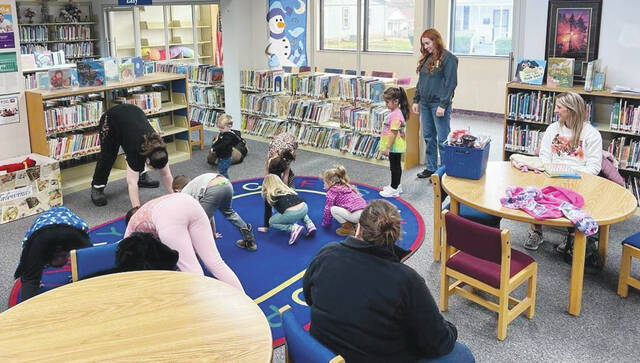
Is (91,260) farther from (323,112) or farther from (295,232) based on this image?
(323,112)

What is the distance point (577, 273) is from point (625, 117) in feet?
8.69

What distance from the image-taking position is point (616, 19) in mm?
6102

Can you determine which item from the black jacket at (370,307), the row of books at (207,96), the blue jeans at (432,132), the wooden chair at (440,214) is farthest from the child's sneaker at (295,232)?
the row of books at (207,96)

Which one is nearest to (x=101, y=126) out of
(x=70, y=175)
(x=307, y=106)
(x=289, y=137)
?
(x=70, y=175)

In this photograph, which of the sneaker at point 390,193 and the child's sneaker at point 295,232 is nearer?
the child's sneaker at point 295,232

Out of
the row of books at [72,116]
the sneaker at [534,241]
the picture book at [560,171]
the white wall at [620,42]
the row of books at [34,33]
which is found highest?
the row of books at [34,33]

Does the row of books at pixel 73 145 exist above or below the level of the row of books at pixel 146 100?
below

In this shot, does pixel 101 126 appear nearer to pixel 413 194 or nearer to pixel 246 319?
pixel 413 194

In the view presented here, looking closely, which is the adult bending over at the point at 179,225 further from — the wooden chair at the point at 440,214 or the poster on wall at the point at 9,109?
the poster on wall at the point at 9,109

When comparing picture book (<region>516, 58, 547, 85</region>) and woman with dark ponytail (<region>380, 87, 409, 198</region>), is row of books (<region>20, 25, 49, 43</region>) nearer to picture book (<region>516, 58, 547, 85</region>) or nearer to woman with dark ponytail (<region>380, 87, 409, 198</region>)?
woman with dark ponytail (<region>380, 87, 409, 198</region>)

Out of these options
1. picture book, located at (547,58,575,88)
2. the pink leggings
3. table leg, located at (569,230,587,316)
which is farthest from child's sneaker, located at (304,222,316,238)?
picture book, located at (547,58,575,88)

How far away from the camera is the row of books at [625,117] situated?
5.90 meters

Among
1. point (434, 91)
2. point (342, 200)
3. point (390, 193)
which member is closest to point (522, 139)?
point (434, 91)

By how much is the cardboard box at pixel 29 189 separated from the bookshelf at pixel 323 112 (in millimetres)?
3639
